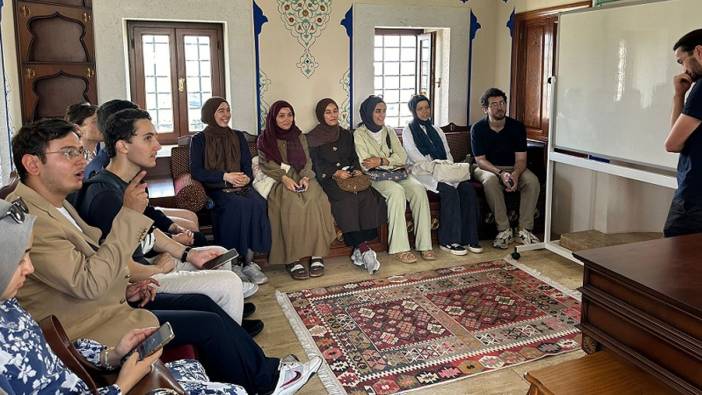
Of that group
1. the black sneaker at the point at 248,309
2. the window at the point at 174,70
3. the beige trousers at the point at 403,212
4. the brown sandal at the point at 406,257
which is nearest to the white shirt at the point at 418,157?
the beige trousers at the point at 403,212

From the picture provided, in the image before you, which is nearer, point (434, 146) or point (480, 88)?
point (434, 146)

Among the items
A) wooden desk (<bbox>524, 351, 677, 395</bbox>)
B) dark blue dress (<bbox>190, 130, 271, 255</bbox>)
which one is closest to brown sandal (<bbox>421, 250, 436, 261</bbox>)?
dark blue dress (<bbox>190, 130, 271, 255</bbox>)

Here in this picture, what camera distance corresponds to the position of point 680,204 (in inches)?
103

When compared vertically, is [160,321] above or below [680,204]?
below

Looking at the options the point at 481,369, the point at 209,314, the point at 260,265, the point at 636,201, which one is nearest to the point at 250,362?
the point at 209,314

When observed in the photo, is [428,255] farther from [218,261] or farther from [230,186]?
[218,261]

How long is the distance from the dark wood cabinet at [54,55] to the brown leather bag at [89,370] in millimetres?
3118

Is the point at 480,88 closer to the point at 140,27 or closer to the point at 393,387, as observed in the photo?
the point at 140,27

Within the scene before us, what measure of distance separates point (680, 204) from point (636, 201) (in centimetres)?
175

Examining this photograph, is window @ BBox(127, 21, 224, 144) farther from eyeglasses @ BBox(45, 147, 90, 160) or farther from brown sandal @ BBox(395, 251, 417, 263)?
eyeglasses @ BBox(45, 147, 90, 160)

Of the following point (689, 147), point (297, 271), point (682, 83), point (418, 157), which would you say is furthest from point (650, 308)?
point (418, 157)

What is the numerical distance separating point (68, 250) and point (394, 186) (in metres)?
2.89

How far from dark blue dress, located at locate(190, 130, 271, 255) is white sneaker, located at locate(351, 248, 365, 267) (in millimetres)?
660

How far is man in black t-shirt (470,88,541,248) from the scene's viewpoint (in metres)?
4.68
